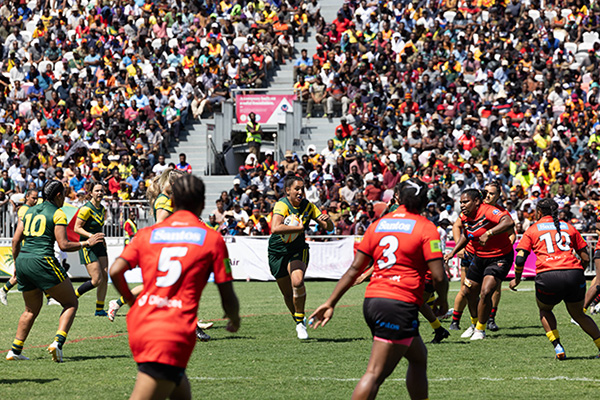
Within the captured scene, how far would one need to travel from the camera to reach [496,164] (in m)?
25.9

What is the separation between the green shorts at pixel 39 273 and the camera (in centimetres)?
1002

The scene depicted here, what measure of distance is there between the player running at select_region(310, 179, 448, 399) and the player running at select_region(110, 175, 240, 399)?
1.27 meters

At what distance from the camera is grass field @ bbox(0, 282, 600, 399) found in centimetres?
856

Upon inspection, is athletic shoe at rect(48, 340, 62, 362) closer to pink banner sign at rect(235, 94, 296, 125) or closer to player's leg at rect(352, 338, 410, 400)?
player's leg at rect(352, 338, 410, 400)

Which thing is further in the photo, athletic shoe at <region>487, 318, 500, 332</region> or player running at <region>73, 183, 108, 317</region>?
player running at <region>73, 183, 108, 317</region>

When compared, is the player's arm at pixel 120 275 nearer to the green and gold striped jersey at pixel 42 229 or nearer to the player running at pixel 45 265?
the player running at pixel 45 265

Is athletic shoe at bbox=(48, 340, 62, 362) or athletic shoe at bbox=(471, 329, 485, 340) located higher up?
athletic shoe at bbox=(48, 340, 62, 362)

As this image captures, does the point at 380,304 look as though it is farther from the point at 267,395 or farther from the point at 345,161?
the point at 345,161

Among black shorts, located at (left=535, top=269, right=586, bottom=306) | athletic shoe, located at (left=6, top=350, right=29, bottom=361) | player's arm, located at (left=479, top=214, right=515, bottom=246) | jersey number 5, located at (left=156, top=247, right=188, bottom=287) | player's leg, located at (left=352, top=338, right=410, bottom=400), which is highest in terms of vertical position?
jersey number 5, located at (left=156, top=247, right=188, bottom=287)

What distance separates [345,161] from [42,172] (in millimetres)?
9374

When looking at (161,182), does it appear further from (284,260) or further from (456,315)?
(456,315)

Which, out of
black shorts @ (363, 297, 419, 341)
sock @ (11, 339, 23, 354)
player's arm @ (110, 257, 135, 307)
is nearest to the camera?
player's arm @ (110, 257, 135, 307)

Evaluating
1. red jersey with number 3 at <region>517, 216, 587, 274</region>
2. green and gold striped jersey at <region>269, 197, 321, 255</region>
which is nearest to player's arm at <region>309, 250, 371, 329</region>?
red jersey with number 3 at <region>517, 216, 587, 274</region>

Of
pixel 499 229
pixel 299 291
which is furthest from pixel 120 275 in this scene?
pixel 499 229
